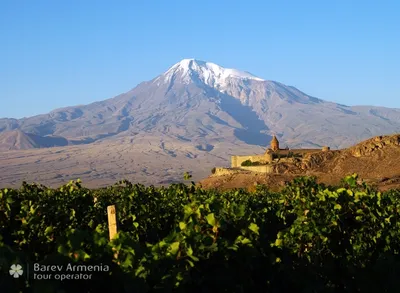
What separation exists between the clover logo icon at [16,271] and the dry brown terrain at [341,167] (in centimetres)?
3606

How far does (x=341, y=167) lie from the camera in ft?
148

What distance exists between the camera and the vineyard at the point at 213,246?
207 inches

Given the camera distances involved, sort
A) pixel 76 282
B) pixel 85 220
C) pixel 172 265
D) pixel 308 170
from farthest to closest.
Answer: pixel 308 170
pixel 85 220
pixel 172 265
pixel 76 282

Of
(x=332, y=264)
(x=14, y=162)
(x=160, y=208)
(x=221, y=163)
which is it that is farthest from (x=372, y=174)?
(x=14, y=162)

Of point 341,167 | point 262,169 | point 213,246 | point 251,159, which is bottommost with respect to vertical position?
point 262,169

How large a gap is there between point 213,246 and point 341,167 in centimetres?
4020

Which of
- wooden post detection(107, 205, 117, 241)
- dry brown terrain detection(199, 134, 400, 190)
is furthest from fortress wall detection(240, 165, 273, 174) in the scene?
wooden post detection(107, 205, 117, 241)

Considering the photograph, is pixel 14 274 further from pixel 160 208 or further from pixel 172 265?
pixel 160 208

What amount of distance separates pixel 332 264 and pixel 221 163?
18890 centimetres

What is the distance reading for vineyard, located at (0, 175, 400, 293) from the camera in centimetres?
526

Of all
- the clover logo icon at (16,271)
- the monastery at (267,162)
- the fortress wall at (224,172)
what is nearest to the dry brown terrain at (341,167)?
the monastery at (267,162)

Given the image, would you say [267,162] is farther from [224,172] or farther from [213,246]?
[213,246]

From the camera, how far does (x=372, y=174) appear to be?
42.5 metres

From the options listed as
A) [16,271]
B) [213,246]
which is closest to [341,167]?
[213,246]
